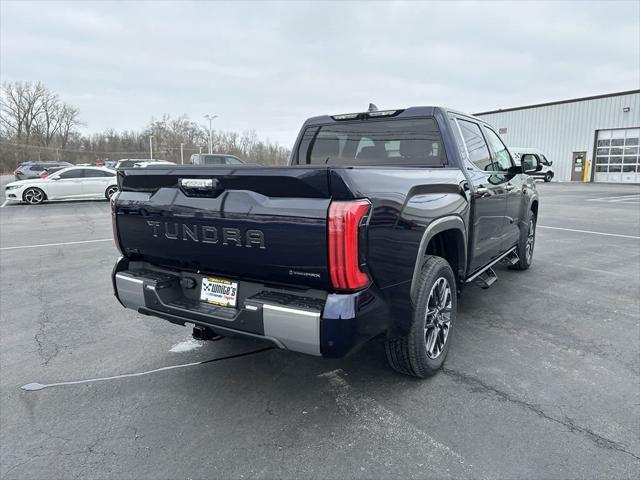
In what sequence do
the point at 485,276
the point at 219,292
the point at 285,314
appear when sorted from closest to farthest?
the point at 285,314, the point at 219,292, the point at 485,276

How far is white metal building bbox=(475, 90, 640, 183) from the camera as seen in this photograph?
32000mm

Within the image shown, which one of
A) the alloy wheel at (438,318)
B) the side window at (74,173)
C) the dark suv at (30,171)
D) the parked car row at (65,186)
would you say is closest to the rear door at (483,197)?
the alloy wheel at (438,318)

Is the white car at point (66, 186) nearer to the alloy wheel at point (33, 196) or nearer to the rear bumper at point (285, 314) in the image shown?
the alloy wheel at point (33, 196)

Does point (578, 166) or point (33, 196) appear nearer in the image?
point (33, 196)

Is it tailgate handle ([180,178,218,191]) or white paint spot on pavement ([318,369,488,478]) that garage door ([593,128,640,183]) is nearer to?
white paint spot on pavement ([318,369,488,478])

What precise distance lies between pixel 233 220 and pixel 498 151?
369 centimetres

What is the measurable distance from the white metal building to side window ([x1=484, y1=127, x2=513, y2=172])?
33196 millimetres

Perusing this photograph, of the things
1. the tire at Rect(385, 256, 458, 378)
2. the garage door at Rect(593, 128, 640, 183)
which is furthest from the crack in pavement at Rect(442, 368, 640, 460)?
the garage door at Rect(593, 128, 640, 183)

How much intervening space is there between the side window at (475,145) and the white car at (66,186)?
17.3 metres

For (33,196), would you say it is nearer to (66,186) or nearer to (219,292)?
(66,186)

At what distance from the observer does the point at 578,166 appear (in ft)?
Result: 115

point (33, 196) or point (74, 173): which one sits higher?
point (74, 173)

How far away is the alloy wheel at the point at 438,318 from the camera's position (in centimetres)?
320

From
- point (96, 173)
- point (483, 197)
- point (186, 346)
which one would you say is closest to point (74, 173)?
point (96, 173)
